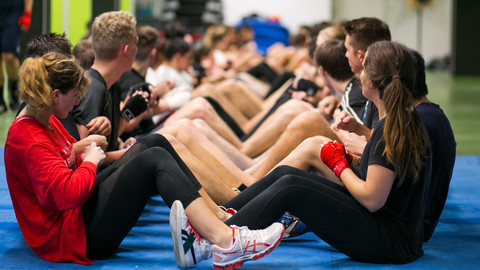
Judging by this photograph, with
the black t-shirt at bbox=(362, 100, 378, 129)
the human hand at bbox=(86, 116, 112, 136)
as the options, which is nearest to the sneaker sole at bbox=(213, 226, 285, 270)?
the human hand at bbox=(86, 116, 112, 136)

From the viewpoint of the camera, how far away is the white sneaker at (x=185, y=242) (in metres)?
2.62

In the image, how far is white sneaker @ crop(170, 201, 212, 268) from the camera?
262 cm

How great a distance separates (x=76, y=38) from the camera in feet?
29.0

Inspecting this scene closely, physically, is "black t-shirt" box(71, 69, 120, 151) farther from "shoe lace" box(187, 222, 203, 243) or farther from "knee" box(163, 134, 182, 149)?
"shoe lace" box(187, 222, 203, 243)

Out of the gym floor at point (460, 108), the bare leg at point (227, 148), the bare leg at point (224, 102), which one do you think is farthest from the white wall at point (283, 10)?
the bare leg at point (227, 148)

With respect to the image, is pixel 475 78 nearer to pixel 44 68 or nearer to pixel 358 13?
pixel 358 13

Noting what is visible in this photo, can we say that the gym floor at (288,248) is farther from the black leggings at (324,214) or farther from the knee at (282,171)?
the knee at (282,171)

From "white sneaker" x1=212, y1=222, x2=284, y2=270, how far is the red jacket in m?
0.56

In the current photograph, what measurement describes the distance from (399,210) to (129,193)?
1.09 m

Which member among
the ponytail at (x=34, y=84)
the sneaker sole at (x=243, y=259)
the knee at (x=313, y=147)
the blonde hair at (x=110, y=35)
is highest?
the blonde hair at (x=110, y=35)

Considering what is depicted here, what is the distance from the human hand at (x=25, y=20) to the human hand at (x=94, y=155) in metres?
4.87

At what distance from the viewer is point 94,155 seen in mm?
2719

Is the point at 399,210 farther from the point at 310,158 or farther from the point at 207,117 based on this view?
the point at 207,117

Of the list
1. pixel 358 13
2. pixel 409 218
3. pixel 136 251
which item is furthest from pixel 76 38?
pixel 358 13
